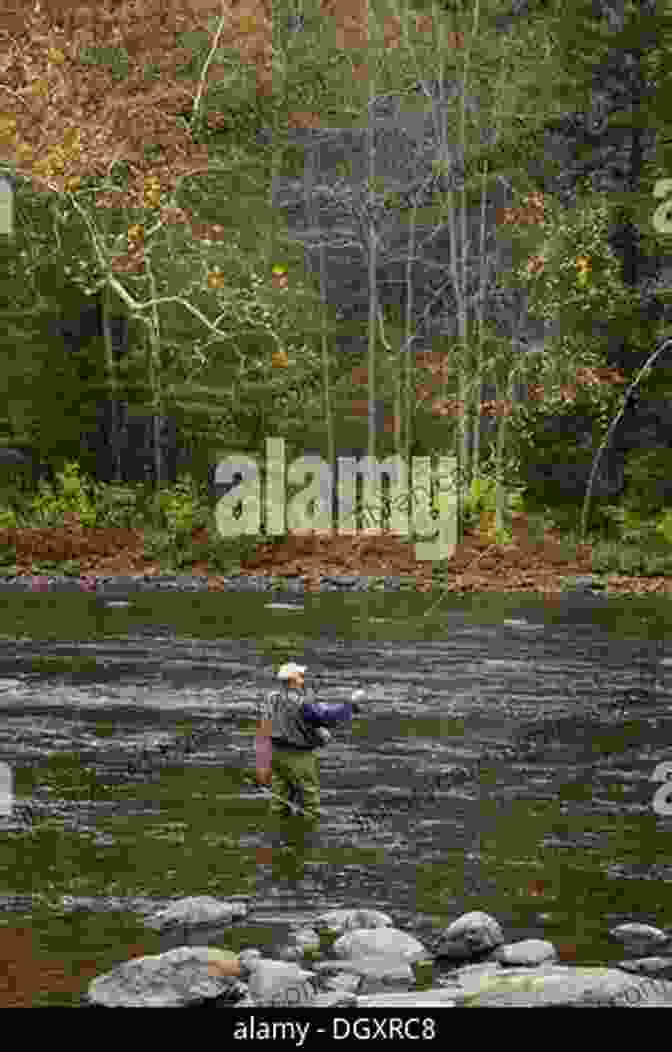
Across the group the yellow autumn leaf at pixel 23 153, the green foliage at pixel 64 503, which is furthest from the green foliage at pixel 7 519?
the yellow autumn leaf at pixel 23 153

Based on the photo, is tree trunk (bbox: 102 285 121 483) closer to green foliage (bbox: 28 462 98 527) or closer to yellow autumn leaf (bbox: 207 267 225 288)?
green foliage (bbox: 28 462 98 527)

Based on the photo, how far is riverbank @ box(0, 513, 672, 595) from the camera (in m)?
37.0

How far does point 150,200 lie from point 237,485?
836 centimetres

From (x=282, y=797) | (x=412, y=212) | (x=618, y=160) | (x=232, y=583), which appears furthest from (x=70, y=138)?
(x=282, y=797)

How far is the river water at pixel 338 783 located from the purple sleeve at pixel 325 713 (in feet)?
2.76

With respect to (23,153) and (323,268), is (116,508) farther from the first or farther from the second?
(23,153)

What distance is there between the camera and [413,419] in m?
48.5

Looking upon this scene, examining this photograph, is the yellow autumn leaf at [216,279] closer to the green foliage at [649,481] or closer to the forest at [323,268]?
the forest at [323,268]

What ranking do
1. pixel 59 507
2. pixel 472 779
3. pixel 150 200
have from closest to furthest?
pixel 472 779, pixel 150 200, pixel 59 507

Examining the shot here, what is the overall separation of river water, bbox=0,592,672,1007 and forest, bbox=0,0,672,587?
1121 centimetres

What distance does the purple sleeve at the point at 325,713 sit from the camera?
627 inches
